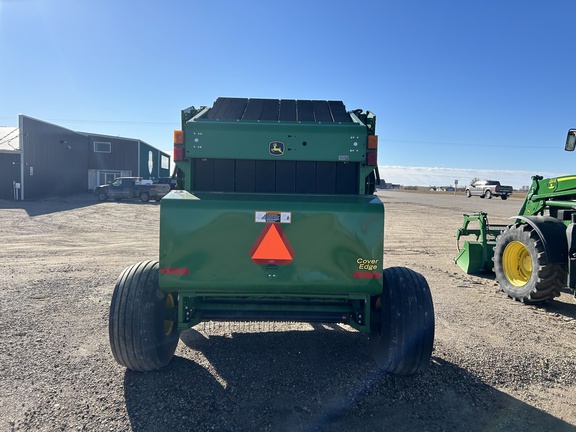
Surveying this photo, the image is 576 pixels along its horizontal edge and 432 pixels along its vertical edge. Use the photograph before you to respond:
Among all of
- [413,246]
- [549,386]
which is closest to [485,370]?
[549,386]

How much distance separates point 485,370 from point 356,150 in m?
2.51

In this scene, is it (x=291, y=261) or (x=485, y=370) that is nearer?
(x=291, y=261)

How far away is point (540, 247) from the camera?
583cm

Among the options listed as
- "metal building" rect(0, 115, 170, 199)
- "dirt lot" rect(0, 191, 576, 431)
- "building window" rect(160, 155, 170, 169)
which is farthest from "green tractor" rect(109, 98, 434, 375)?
"building window" rect(160, 155, 170, 169)

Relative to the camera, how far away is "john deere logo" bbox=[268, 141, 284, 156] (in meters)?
3.75

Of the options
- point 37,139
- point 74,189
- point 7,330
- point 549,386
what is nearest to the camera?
point 549,386

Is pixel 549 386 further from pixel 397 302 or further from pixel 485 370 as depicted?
pixel 397 302

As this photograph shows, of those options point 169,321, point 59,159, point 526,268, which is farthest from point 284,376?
point 59,159

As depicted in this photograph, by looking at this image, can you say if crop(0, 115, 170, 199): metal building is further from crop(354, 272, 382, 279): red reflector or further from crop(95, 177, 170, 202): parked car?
crop(354, 272, 382, 279): red reflector

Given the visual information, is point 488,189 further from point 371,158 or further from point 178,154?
point 178,154

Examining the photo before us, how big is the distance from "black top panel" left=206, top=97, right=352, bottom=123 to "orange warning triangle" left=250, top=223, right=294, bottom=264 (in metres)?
1.50

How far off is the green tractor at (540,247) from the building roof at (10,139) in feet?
93.4

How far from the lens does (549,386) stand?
3668mm

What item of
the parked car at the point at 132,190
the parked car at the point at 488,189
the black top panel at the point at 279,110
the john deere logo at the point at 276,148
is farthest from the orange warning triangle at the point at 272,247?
the parked car at the point at 488,189
